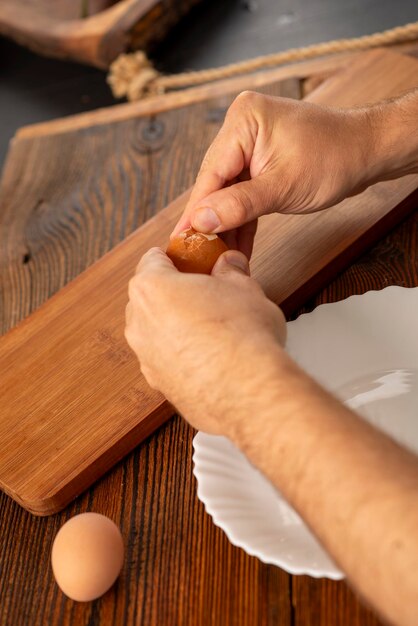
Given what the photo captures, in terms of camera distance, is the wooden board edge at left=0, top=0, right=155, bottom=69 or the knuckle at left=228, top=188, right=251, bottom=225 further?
the wooden board edge at left=0, top=0, right=155, bottom=69

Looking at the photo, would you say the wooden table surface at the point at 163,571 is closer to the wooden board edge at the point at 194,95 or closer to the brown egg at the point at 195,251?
the brown egg at the point at 195,251

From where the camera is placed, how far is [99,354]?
1033 mm

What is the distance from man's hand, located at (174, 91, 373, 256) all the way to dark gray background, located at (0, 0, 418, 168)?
4.43 feet

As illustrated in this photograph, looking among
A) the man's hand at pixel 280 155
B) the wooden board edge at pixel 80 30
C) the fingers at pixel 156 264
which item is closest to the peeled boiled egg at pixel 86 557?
the fingers at pixel 156 264

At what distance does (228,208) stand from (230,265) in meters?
0.08

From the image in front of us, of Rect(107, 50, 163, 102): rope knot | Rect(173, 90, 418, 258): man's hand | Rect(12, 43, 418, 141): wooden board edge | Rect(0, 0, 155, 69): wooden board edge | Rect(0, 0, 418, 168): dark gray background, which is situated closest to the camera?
Answer: Rect(173, 90, 418, 258): man's hand

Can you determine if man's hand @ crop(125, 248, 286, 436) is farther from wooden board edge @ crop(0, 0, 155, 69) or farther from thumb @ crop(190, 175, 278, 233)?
wooden board edge @ crop(0, 0, 155, 69)

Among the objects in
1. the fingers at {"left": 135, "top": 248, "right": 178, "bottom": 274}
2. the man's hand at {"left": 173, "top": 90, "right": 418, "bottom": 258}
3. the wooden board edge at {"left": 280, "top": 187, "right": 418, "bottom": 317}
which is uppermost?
the fingers at {"left": 135, "top": 248, "right": 178, "bottom": 274}

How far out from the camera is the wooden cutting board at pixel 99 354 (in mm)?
929

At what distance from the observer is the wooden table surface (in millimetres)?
792

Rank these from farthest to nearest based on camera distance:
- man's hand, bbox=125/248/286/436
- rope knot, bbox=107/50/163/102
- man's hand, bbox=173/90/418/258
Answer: rope knot, bbox=107/50/163/102 → man's hand, bbox=173/90/418/258 → man's hand, bbox=125/248/286/436

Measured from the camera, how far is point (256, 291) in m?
0.82

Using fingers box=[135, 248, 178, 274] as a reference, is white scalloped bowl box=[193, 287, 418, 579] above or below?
below

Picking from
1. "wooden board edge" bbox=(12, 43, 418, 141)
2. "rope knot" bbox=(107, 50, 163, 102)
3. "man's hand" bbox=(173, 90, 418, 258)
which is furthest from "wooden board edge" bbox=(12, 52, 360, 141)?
"man's hand" bbox=(173, 90, 418, 258)
